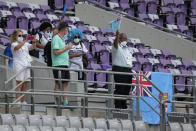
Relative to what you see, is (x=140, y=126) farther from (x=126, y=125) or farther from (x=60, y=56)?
(x=60, y=56)

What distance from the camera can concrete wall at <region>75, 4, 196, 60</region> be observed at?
20.8m

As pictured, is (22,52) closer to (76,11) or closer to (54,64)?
(54,64)

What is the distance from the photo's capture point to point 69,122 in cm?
1165

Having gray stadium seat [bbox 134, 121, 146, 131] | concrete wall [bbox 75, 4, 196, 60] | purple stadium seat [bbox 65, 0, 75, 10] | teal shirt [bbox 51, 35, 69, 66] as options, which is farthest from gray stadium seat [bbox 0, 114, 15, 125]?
concrete wall [bbox 75, 4, 196, 60]

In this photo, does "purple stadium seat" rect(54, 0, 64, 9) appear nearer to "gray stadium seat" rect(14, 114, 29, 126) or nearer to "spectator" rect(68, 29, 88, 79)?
"spectator" rect(68, 29, 88, 79)

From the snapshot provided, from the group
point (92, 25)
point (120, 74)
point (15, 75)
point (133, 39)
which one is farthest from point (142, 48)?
point (15, 75)

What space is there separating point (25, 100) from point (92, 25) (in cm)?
880

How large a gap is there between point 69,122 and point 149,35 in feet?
31.6

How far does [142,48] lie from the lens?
63.2 feet

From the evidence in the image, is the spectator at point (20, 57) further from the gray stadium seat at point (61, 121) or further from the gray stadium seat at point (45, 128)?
the gray stadium seat at point (45, 128)

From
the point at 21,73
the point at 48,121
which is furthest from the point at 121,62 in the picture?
the point at 48,121

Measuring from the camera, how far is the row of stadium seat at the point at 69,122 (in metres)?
11.2

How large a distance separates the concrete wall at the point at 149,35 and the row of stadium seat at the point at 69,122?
8717 millimetres

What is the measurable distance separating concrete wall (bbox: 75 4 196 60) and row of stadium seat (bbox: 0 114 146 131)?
8717mm
